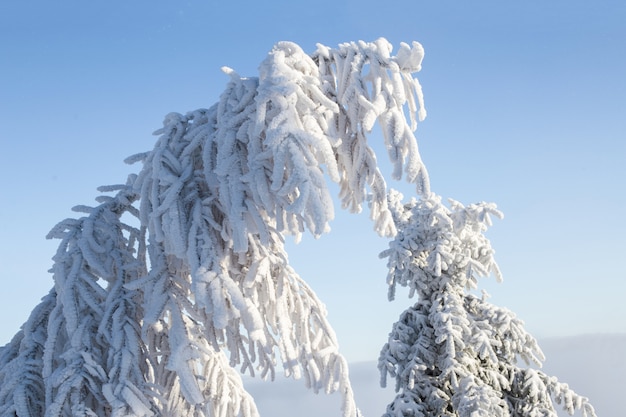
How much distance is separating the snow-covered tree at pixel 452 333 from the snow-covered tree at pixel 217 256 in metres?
7.94

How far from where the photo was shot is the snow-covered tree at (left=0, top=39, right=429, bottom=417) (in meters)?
4.09

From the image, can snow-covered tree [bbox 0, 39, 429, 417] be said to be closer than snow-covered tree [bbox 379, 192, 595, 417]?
Yes

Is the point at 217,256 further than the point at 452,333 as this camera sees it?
No

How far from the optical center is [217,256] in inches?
172

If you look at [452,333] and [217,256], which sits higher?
[452,333]

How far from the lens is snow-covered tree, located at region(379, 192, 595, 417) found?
12289 mm

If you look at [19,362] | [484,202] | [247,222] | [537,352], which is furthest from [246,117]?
[537,352]

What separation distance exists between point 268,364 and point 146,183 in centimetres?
173

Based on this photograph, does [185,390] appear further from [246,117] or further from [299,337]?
[246,117]

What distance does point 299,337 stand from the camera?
4.79 metres

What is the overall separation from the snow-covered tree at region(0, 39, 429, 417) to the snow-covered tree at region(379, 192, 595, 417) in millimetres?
7937

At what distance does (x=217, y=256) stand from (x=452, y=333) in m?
8.85

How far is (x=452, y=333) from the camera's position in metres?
12.2

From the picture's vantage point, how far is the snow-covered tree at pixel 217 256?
409cm
